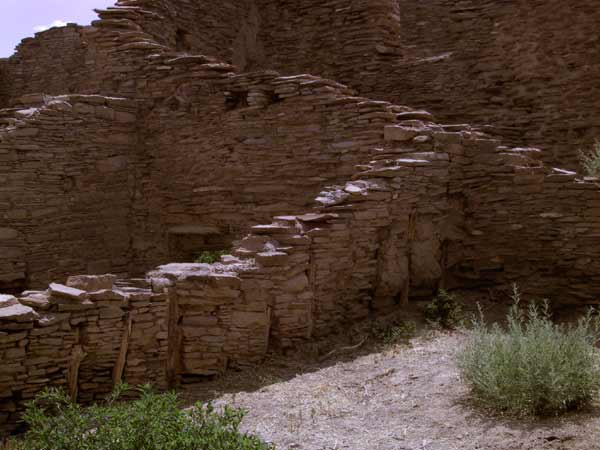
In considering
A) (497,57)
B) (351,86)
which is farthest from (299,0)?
(497,57)

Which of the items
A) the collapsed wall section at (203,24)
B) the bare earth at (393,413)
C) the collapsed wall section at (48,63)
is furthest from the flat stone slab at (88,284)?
the collapsed wall section at (48,63)

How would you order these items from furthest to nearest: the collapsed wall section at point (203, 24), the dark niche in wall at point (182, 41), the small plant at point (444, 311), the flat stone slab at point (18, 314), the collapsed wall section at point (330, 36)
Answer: the dark niche in wall at point (182, 41), the collapsed wall section at point (330, 36), the collapsed wall section at point (203, 24), the small plant at point (444, 311), the flat stone slab at point (18, 314)

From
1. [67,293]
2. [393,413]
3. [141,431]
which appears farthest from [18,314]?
[393,413]

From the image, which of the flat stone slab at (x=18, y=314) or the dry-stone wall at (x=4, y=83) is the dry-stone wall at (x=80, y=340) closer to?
the flat stone slab at (x=18, y=314)

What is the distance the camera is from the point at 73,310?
6352 mm

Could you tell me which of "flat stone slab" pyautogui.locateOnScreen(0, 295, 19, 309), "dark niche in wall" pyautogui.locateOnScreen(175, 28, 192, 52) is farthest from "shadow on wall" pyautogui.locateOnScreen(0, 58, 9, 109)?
"flat stone slab" pyautogui.locateOnScreen(0, 295, 19, 309)

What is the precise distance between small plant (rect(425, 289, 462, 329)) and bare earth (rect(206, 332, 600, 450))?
0.55m

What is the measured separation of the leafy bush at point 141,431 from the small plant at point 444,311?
12.0 ft

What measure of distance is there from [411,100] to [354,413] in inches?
296

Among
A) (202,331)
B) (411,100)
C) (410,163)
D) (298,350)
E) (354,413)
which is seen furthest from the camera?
(411,100)

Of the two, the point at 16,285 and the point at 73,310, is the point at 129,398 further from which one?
the point at 16,285

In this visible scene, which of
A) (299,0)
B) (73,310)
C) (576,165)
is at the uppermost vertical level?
(299,0)

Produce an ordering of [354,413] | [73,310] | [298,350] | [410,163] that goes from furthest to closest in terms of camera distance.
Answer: [410,163], [298,350], [73,310], [354,413]

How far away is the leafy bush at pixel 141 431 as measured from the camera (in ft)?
14.5
